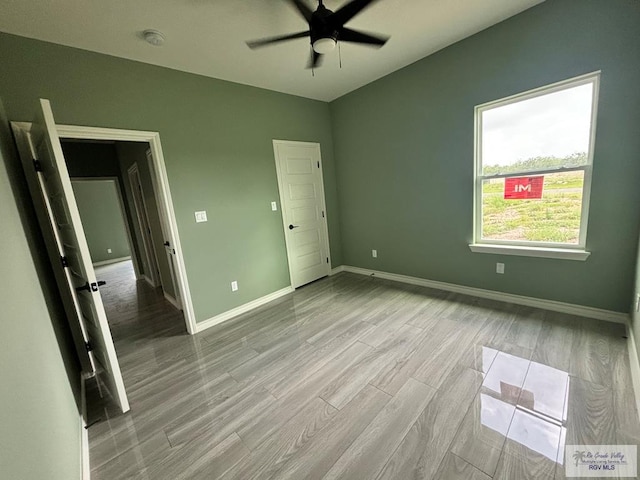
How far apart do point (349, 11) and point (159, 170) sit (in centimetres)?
225

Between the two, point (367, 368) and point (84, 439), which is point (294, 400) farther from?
point (84, 439)

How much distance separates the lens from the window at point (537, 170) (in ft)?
7.62

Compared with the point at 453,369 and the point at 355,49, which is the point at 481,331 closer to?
the point at 453,369

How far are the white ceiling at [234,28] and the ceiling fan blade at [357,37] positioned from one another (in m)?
0.42

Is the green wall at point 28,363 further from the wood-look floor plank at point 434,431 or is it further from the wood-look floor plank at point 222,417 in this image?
the wood-look floor plank at point 434,431

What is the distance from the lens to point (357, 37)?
6.10 feet

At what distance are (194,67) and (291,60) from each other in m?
1.03

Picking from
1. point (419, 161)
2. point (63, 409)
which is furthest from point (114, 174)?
point (419, 161)

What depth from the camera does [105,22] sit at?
1.96 metres

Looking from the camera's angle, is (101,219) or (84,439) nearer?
(84,439)

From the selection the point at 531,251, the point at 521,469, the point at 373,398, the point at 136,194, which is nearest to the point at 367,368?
the point at 373,398

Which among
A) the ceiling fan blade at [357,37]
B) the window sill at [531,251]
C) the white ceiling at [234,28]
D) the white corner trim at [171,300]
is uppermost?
the white ceiling at [234,28]

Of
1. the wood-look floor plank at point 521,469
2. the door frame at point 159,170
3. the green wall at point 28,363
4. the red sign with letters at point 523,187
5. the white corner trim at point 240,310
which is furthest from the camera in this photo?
the white corner trim at point 240,310

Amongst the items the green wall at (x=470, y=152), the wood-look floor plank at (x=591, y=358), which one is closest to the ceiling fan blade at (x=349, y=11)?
the green wall at (x=470, y=152)
